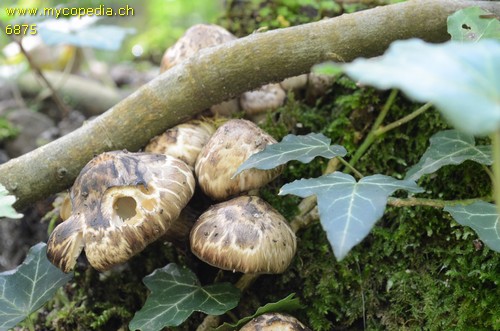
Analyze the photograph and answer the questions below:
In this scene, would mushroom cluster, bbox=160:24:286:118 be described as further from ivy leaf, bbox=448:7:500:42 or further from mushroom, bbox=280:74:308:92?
ivy leaf, bbox=448:7:500:42

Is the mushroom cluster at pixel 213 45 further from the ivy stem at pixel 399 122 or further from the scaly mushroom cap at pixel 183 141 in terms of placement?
the ivy stem at pixel 399 122

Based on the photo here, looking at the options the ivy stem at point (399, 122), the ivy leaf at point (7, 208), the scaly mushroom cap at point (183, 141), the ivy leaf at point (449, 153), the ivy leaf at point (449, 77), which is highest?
the ivy leaf at point (449, 77)

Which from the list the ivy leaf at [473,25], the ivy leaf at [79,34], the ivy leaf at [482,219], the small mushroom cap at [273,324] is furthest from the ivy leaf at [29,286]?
the ivy leaf at [473,25]

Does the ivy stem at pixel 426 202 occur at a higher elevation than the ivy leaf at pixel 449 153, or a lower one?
lower

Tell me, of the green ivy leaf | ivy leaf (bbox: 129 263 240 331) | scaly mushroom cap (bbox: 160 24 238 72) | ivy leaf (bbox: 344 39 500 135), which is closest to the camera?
ivy leaf (bbox: 344 39 500 135)

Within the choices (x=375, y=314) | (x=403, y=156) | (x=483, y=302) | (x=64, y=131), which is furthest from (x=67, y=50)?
(x=483, y=302)

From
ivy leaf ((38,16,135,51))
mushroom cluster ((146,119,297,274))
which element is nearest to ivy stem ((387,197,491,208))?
mushroom cluster ((146,119,297,274))
